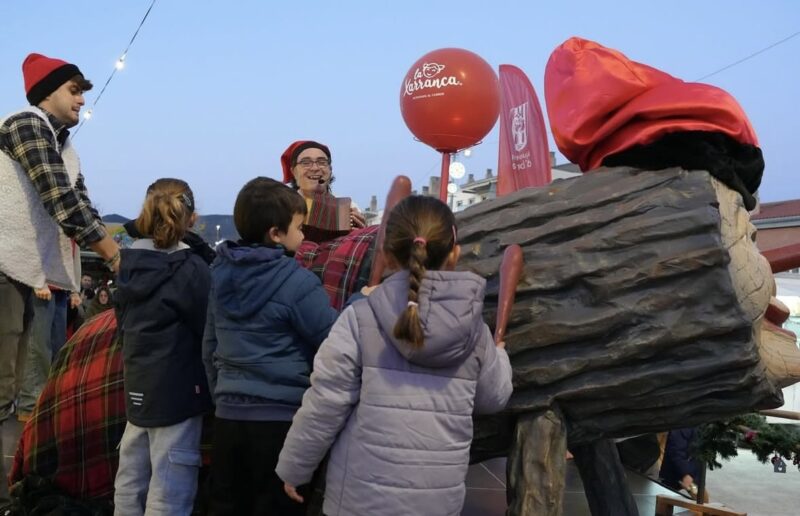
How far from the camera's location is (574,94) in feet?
6.82

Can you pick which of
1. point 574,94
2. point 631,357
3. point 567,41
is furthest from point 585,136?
point 631,357

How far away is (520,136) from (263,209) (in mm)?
3819

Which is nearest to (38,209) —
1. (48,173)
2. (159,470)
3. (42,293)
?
(48,173)

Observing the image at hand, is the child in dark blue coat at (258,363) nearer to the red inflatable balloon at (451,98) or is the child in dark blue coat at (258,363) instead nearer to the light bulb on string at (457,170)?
the red inflatable balloon at (451,98)

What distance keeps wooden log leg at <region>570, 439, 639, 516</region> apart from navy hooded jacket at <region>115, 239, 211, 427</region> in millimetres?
1236

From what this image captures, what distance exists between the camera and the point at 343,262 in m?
2.34

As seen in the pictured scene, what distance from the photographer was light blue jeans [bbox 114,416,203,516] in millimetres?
2227

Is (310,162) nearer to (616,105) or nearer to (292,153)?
(292,153)

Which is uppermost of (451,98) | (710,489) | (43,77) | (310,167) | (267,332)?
(451,98)

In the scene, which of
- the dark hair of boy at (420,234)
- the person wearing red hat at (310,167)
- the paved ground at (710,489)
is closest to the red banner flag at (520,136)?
the paved ground at (710,489)

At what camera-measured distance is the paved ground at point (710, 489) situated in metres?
3.51

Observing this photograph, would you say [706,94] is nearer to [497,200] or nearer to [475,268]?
[497,200]

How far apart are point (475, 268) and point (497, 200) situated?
0.24m

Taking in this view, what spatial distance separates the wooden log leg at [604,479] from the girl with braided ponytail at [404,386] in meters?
0.92
